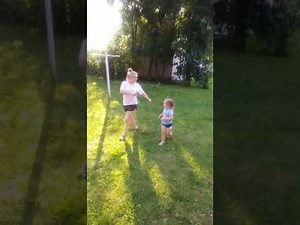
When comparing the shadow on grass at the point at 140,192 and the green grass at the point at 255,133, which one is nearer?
the shadow on grass at the point at 140,192

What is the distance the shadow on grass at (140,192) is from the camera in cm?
207

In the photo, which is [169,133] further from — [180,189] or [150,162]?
[180,189]

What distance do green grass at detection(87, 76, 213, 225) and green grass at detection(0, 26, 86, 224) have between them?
11 centimetres

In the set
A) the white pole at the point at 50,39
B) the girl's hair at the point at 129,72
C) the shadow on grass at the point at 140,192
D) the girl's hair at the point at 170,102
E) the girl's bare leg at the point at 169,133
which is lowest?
the shadow on grass at the point at 140,192

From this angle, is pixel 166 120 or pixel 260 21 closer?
pixel 166 120

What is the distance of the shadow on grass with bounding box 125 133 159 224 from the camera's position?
6.78ft

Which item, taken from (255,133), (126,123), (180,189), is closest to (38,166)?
(126,123)

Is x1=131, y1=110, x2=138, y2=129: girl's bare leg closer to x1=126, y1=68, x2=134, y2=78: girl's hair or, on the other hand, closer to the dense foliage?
x1=126, y1=68, x2=134, y2=78: girl's hair

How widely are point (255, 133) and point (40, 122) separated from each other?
3.59ft

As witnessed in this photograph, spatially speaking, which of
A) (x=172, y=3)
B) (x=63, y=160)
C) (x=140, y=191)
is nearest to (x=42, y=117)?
(x=63, y=160)

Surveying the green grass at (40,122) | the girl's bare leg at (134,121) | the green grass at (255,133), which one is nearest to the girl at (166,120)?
the girl's bare leg at (134,121)

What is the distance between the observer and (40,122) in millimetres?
2180

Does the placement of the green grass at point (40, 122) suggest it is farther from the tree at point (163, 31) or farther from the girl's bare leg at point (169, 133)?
the girl's bare leg at point (169, 133)

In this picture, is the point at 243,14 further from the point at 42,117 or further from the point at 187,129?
the point at 42,117
